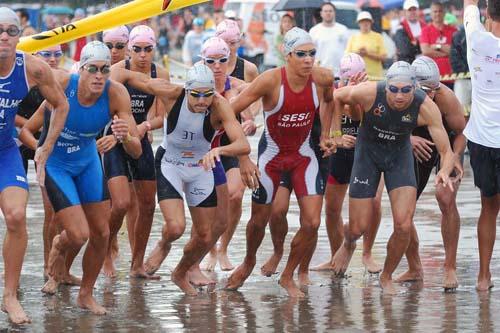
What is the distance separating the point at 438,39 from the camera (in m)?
20.2

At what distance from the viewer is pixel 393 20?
124ft

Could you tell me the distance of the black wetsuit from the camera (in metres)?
10.6

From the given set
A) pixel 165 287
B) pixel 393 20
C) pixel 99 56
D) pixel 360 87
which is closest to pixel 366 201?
pixel 360 87

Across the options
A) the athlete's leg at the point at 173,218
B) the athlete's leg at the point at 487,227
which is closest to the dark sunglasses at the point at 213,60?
the athlete's leg at the point at 173,218

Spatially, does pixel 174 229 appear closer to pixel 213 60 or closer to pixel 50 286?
pixel 50 286

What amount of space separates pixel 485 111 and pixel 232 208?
2669mm

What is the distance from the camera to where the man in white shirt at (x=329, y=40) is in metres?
21.6

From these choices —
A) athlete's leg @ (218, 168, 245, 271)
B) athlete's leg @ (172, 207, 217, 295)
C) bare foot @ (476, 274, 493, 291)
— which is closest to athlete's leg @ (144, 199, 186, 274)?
athlete's leg @ (172, 207, 217, 295)

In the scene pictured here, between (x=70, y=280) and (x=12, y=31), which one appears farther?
(x=70, y=280)

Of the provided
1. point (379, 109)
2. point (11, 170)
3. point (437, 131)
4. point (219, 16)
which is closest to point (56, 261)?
point (11, 170)

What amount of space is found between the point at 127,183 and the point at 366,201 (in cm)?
207

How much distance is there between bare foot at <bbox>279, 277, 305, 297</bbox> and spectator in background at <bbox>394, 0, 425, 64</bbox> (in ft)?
35.0

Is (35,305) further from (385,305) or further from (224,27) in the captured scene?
(224,27)

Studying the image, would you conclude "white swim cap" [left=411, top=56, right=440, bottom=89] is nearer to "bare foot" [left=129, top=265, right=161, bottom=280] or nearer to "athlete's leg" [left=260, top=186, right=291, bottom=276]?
"athlete's leg" [left=260, top=186, right=291, bottom=276]
